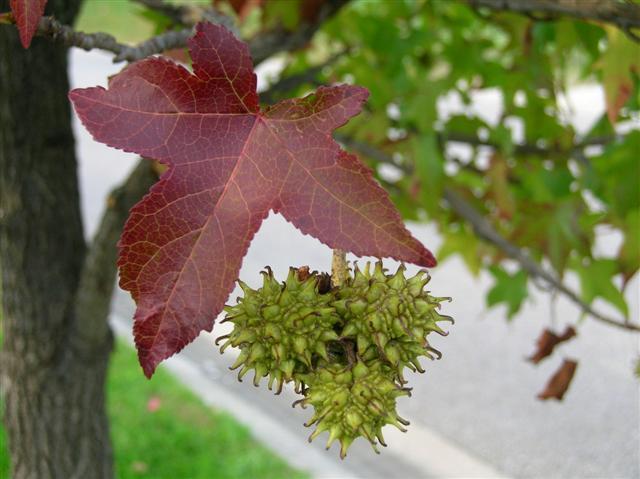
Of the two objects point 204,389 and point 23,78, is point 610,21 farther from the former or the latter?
point 204,389

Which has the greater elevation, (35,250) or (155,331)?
(35,250)

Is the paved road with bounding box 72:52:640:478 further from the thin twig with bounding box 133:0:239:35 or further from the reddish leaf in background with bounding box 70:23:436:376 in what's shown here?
the reddish leaf in background with bounding box 70:23:436:376

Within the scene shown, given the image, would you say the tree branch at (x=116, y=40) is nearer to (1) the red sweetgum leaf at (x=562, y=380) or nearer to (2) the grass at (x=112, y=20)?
(1) the red sweetgum leaf at (x=562, y=380)

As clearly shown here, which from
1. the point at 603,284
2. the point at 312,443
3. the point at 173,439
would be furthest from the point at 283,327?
the point at 312,443

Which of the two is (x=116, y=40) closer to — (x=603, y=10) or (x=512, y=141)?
(x=603, y=10)

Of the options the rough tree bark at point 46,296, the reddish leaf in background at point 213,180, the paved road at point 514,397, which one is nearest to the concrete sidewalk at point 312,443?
the paved road at point 514,397

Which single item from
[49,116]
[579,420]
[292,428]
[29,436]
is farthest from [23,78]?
[579,420]
